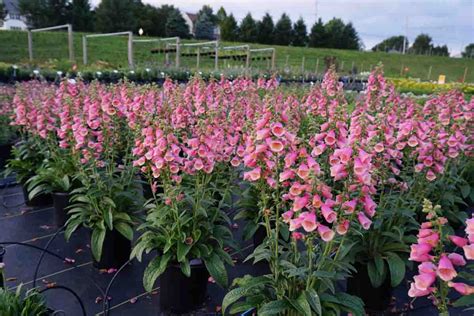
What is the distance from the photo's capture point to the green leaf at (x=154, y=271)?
255cm

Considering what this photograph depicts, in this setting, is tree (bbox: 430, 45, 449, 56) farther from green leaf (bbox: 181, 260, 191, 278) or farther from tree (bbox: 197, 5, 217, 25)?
green leaf (bbox: 181, 260, 191, 278)

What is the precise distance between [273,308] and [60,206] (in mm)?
2716

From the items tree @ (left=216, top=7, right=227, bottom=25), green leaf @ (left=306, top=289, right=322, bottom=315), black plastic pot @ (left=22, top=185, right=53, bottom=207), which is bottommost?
black plastic pot @ (left=22, top=185, right=53, bottom=207)

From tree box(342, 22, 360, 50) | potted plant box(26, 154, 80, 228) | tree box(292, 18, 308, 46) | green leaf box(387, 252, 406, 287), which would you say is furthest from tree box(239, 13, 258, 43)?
green leaf box(387, 252, 406, 287)

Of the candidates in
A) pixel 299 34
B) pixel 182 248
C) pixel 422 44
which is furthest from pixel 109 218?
pixel 422 44

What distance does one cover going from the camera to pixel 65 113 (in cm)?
332

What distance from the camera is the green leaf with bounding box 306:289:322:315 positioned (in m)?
1.93

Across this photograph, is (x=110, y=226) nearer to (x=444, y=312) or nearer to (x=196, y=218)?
(x=196, y=218)

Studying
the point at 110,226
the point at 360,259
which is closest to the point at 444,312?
the point at 360,259

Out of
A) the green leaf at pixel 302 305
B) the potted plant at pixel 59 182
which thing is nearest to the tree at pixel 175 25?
the potted plant at pixel 59 182

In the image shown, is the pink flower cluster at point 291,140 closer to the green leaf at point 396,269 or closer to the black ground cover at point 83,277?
the green leaf at point 396,269

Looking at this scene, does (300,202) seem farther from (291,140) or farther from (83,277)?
(83,277)

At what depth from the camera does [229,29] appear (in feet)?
162

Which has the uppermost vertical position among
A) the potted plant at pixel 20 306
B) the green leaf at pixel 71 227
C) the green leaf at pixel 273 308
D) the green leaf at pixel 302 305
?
the green leaf at pixel 302 305
